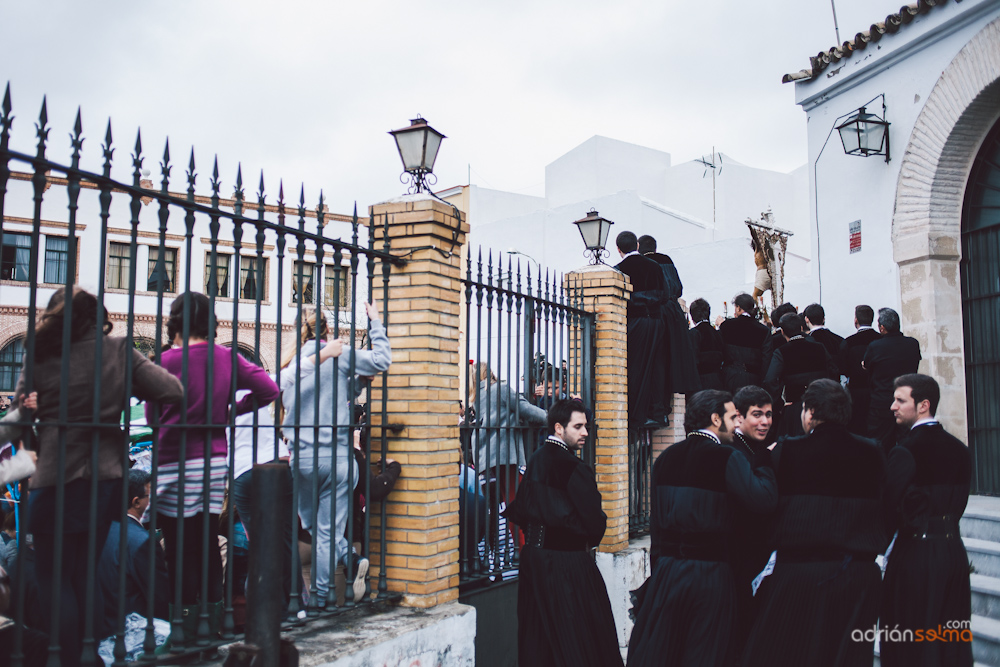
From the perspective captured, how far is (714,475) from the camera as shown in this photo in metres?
4.45

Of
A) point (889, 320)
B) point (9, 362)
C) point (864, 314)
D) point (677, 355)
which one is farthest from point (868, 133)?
point (9, 362)

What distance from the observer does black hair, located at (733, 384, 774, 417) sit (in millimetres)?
5059

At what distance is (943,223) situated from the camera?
28.8 ft

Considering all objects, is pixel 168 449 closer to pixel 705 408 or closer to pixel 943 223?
pixel 705 408

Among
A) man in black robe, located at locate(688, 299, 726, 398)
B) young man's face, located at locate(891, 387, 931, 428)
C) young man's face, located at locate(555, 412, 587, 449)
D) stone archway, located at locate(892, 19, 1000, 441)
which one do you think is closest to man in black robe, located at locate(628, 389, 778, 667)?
young man's face, located at locate(555, 412, 587, 449)

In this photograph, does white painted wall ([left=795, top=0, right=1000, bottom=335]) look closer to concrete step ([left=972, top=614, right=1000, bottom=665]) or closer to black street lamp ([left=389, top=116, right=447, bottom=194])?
concrete step ([left=972, top=614, right=1000, bottom=665])

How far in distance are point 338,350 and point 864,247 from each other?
25.2 feet

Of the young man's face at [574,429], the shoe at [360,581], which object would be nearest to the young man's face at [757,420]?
the young man's face at [574,429]

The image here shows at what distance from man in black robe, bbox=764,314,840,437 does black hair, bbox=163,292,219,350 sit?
5592mm

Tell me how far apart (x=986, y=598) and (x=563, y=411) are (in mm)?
3677

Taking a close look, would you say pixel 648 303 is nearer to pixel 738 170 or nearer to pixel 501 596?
pixel 501 596

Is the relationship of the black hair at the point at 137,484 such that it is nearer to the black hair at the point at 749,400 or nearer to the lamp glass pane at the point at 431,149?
the lamp glass pane at the point at 431,149

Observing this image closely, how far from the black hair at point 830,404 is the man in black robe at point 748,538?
0.52 m

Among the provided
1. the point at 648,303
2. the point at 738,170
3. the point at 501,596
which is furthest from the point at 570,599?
the point at 738,170
